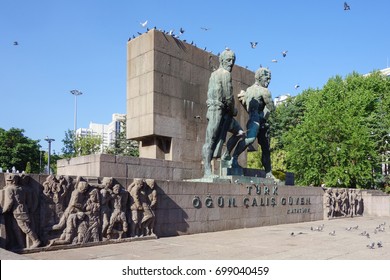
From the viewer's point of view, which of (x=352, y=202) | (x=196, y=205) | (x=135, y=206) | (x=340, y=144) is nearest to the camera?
(x=135, y=206)

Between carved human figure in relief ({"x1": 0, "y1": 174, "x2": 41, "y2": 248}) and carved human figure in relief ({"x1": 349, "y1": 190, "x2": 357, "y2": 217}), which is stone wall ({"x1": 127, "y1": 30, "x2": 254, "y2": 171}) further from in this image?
carved human figure in relief ({"x1": 349, "y1": 190, "x2": 357, "y2": 217})

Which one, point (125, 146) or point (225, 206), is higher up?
point (125, 146)

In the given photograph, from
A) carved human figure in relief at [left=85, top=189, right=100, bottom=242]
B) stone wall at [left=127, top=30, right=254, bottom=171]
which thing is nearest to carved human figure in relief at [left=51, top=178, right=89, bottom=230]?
carved human figure in relief at [left=85, top=189, right=100, bottom=242]

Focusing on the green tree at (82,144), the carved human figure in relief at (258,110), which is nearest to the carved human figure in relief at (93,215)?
the carved human figure in relief at (258,110)

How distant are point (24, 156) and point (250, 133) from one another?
4764 centimetres

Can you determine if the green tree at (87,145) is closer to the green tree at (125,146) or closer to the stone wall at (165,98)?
the green tree at (125,146)

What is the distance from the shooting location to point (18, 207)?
7.13 metres

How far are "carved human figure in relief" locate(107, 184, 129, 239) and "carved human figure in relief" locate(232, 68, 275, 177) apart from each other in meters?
5.27

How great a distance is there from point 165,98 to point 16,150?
4453 centimetres

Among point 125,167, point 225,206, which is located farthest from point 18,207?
point 225,206

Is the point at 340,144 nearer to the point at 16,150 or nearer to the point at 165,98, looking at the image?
the point at 165,98

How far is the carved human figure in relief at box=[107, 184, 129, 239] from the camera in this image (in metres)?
8.62

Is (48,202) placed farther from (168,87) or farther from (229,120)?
(168,87)

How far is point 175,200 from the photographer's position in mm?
10258
